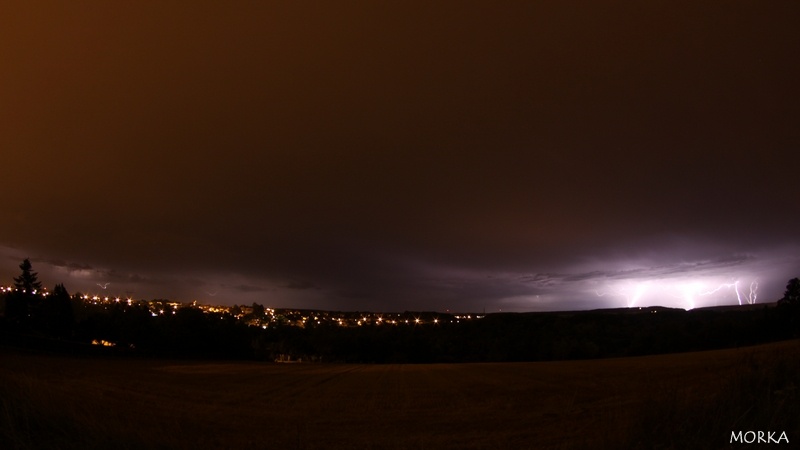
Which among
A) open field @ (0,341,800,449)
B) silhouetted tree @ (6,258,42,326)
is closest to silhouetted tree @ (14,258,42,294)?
silhouetted tree @ (6,258,42,326)

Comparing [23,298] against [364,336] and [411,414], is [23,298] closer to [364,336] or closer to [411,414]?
[364,336]

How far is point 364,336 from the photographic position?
13962cm

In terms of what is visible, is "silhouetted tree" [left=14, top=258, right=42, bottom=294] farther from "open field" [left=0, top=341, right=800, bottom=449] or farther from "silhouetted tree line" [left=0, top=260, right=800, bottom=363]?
"open field" [left=0, top=341, right=800, bottom=449]

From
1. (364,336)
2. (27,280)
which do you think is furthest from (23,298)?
(364,336)

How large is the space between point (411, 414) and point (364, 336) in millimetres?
119750

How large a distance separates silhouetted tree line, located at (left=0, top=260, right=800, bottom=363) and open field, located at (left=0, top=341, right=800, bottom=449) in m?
55.3

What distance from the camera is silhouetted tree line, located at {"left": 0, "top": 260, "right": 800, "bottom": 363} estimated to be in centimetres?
8868

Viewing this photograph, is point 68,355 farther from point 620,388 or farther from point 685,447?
point 685,447

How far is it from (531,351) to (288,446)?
106666 mm

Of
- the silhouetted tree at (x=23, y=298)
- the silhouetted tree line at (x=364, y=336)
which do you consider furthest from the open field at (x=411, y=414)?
the silhouetted tree at (x=23, y=298)

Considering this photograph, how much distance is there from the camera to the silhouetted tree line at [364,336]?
88675 mm

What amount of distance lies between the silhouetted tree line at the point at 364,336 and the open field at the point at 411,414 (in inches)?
2177

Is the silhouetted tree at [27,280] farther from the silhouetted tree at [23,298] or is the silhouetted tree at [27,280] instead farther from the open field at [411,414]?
the open field at [411,414]

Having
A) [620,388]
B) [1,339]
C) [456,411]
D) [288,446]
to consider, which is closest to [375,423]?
[456,411]
